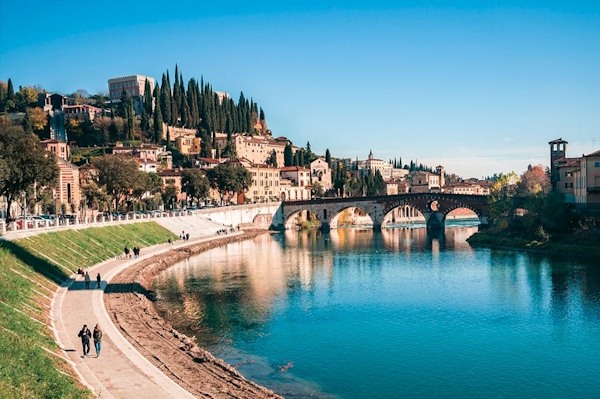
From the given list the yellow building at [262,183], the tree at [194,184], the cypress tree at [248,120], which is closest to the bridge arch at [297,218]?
the yellow building at [262,183]

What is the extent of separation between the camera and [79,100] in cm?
16050

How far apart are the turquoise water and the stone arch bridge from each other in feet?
92.2

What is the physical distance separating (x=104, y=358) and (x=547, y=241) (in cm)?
5052

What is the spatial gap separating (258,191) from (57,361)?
100385 mm

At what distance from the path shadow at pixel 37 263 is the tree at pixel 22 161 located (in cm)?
1058

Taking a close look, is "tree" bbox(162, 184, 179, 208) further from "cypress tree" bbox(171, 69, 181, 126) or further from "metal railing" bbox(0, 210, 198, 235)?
"cypress tree" bbox(171, 69, 181, 126)

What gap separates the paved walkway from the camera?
56.6 ft

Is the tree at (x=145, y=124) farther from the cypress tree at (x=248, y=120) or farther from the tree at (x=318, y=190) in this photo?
the tree at (x=318, y=190)

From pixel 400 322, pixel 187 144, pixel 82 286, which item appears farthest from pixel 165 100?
pixel 400 322

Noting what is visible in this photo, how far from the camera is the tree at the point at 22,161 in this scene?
4269 centimetres

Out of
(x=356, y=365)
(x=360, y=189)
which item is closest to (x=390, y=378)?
(x=356, y=365)

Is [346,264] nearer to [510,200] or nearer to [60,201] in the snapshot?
[510,200]

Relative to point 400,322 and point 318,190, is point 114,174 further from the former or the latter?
point 318,190

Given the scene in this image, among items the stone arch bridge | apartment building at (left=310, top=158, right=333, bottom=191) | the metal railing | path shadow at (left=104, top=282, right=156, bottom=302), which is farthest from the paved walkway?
apartment building at (left=310, top=158, right=333, bottom=191)
